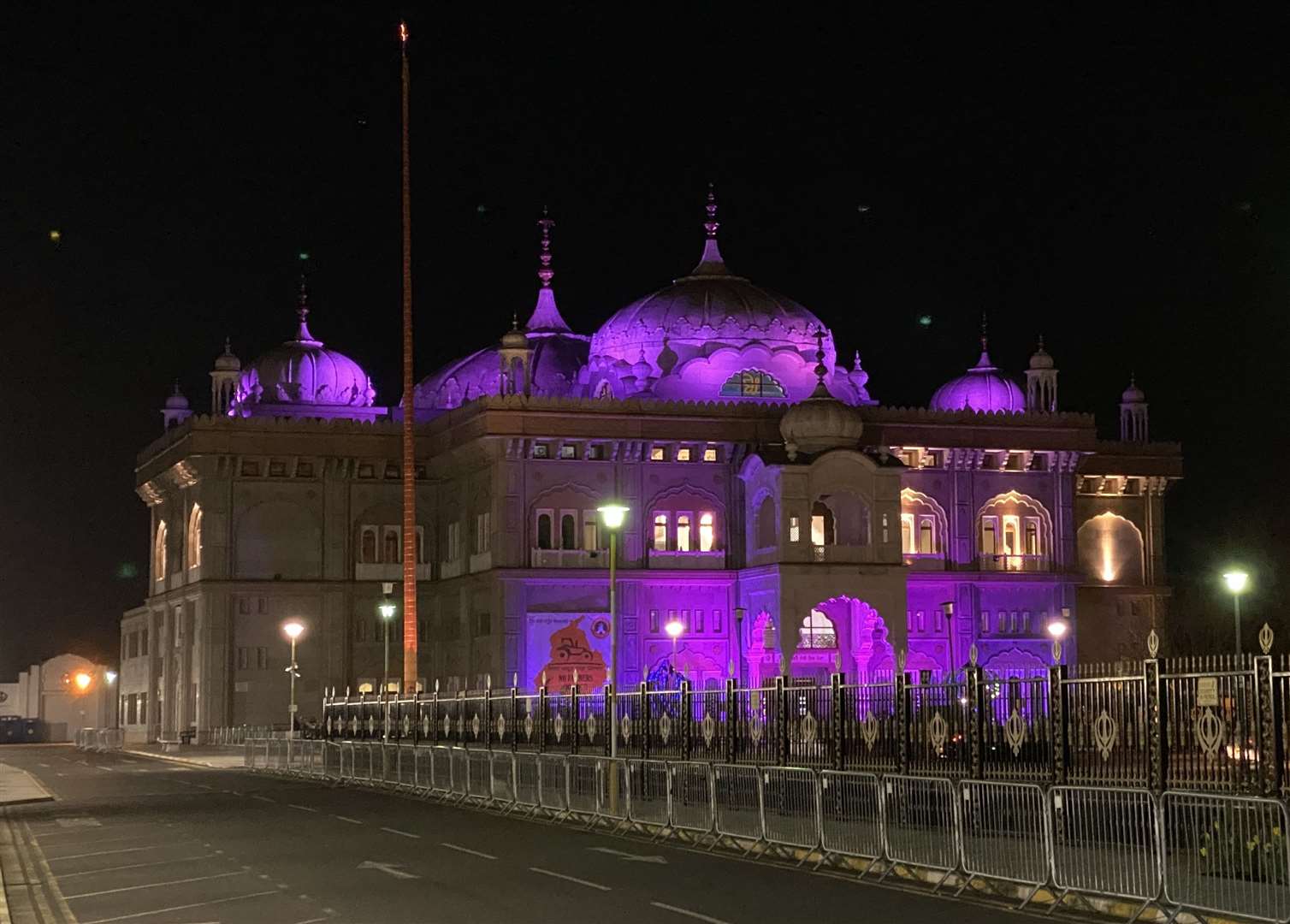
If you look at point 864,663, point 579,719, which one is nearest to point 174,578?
point 864,663

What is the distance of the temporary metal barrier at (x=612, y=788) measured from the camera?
30.5m

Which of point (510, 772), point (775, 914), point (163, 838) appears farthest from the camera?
point (510, 772)

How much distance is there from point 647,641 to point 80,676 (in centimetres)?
5083

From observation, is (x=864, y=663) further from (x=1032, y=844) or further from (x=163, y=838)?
(x=1032, y=844)

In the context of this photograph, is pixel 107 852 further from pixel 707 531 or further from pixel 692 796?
pixel 707 531

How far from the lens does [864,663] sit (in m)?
70.5

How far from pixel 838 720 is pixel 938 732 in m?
1.80

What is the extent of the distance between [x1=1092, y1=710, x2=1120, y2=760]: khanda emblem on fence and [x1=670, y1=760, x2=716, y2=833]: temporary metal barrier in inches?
238

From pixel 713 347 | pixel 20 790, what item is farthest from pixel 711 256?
pixel 20 790

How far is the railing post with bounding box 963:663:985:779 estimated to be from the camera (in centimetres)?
2527

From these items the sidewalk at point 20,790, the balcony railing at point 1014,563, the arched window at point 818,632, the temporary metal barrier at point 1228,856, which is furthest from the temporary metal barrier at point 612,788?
the balcony railing at point 1014,563

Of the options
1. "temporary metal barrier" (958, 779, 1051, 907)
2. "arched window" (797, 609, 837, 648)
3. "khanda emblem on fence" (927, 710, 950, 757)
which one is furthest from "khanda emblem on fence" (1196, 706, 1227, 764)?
"arched window" (797, 609, 837, 648)

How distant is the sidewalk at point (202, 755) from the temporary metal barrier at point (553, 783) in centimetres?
2631

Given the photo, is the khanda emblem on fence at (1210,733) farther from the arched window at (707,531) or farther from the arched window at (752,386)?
the arched window at (752,386)
